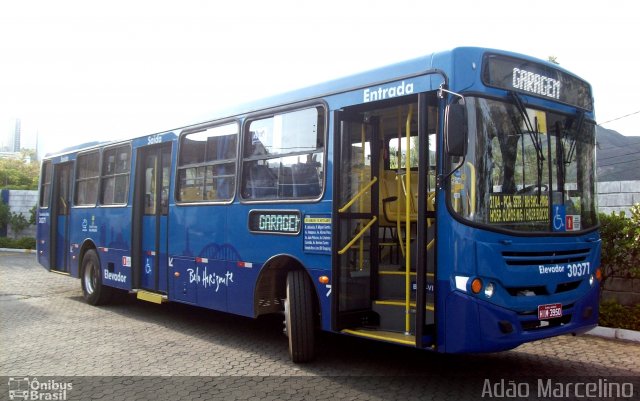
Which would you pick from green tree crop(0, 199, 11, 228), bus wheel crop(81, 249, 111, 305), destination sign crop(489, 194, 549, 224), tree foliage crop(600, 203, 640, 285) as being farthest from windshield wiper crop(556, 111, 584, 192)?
green tree crop(0, 199, 11, 228)

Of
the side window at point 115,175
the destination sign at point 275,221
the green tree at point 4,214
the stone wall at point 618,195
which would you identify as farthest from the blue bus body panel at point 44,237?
the green tree at point 4,214

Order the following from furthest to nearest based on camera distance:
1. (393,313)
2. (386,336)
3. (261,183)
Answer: (261,183) → (393,313) → (386,336)

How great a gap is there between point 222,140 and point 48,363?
136 inches

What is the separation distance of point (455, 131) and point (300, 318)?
2693 millimetres

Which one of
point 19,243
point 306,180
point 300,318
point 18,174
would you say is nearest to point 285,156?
point 306,180

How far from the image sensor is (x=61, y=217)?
1182 cm

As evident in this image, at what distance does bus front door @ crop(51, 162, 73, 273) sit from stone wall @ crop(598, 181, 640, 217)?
10.2 metres

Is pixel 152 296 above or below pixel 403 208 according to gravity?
below

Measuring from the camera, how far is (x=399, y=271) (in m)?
6.07

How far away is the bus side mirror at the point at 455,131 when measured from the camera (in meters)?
4.77

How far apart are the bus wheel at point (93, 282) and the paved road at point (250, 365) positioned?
1.38 metres

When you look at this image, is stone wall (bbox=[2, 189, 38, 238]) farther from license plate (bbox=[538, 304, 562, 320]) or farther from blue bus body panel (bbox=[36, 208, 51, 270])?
license plate (bbox=[538, 304, 562, 320])

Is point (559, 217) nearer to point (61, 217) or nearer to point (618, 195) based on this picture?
point (618, 195)

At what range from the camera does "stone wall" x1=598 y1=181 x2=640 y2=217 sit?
29.4 feet
